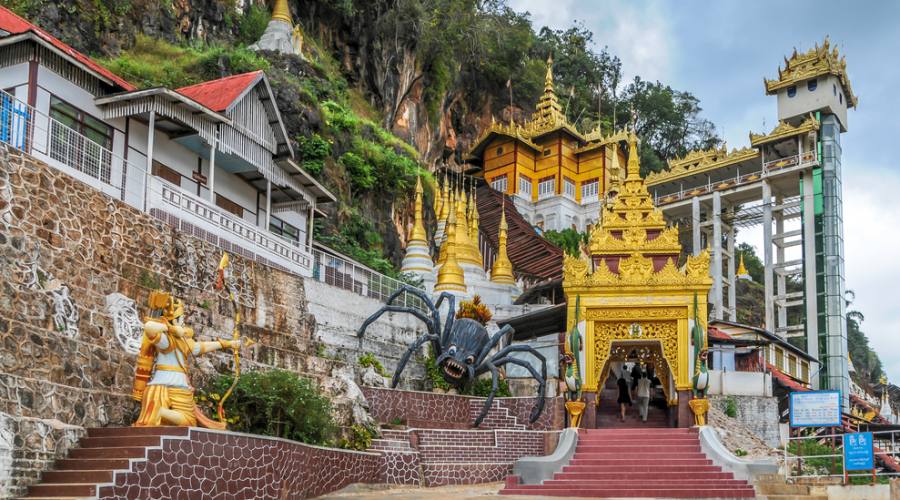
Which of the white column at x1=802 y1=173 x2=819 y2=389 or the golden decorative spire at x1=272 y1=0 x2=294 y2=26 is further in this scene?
the white column at x1=802 y1=173 x2=819 y2=389

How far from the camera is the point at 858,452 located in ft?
53.2

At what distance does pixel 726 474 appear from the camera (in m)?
17.7

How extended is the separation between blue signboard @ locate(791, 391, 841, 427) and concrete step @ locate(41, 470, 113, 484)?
12.1m

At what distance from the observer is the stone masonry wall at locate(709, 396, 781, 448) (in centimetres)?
2418

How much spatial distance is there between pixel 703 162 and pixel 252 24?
2228 centimetres

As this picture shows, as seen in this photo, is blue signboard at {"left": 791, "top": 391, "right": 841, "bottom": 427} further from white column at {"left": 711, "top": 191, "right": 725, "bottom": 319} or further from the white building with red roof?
white column at {"left": 711, "top": 191, "right": 725, "bottom": 319}

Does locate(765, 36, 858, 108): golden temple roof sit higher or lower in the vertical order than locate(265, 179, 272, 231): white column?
higher

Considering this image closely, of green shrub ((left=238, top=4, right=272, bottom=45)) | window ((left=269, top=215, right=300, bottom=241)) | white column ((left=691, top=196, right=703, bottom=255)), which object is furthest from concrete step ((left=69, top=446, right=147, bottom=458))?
white column ((left=691, top=196, right=703, bottom=255))

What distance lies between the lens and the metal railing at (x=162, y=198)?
1691 cm

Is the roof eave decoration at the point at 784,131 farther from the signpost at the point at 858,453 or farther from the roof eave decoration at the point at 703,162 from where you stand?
the signpost at the point at 858,453

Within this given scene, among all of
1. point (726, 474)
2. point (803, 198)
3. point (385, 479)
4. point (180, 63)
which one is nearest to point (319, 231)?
point (180, 63)

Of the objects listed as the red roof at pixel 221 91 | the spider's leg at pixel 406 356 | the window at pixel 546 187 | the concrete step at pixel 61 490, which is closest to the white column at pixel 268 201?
the red roof at pixel 221 91

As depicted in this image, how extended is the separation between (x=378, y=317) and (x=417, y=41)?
73.5 feet

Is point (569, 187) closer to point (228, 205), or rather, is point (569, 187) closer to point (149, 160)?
point (228, 205)
